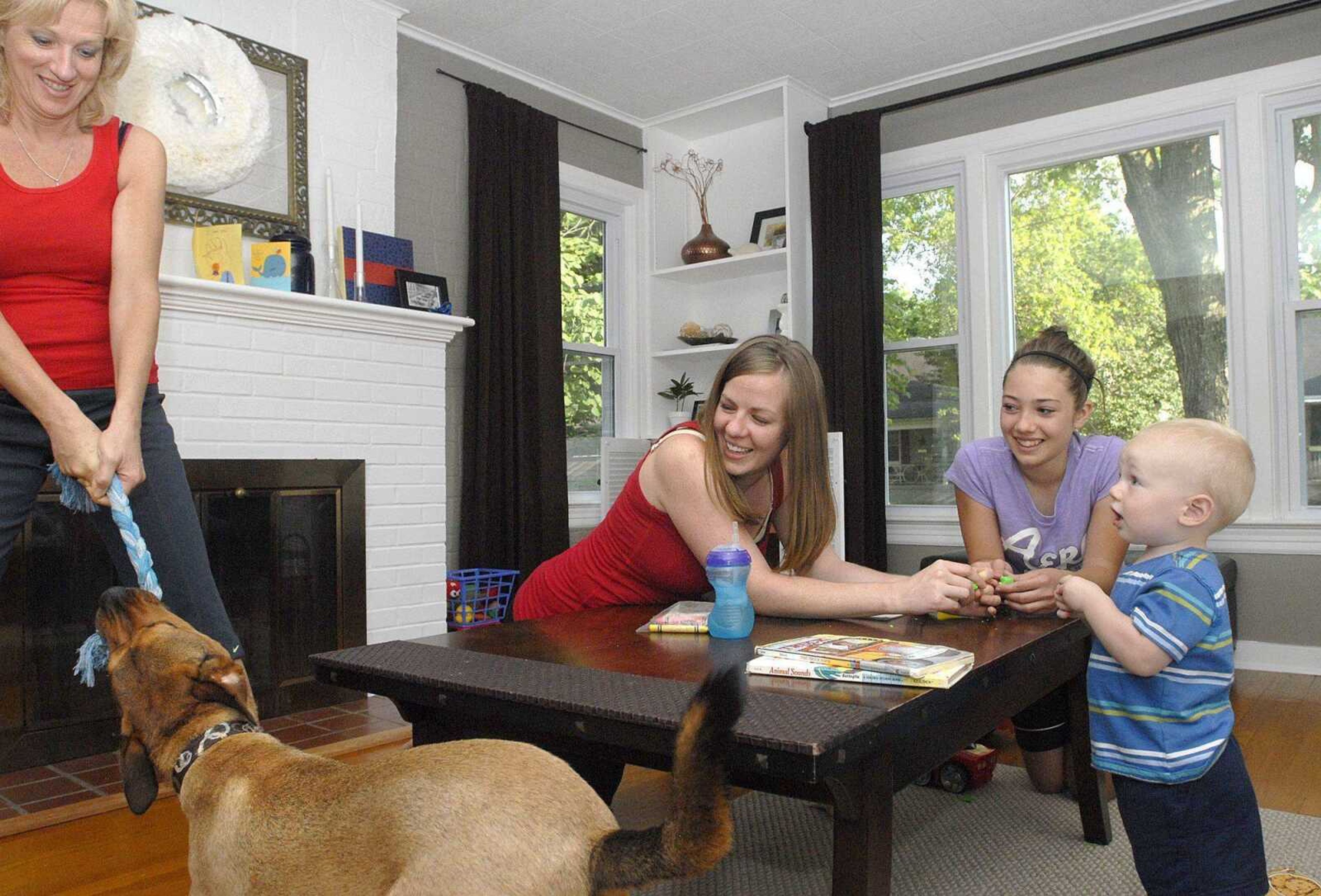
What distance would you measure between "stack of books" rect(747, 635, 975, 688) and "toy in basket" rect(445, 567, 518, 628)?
2.70 m

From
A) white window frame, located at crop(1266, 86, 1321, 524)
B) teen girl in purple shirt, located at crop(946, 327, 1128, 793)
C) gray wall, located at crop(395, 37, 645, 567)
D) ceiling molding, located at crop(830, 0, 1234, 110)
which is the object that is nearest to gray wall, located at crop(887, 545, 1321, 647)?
white window frame, located at crop(1266, 86, 1321, 524)

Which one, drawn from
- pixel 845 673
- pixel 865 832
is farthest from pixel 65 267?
pixel 865 832

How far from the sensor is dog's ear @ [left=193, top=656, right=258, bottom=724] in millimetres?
1115

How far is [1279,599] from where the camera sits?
12.1 feet

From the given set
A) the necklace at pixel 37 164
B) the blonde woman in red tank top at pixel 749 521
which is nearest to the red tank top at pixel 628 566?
the blonde woman in red tank top at pixel 749 521

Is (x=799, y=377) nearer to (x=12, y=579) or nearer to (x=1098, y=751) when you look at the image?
(x=1098, y=751)

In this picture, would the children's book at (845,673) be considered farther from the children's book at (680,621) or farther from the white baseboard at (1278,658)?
the white baseboard at (1278,658)

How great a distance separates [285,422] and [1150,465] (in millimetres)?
2611

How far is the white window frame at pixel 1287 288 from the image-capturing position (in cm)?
369

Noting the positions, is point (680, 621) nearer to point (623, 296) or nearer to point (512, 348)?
point (512, 348)

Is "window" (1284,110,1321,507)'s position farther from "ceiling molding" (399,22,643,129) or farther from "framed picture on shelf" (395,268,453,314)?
"framed picture on shelf" (395,268,453,314)

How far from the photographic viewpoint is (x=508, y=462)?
4.17 metres

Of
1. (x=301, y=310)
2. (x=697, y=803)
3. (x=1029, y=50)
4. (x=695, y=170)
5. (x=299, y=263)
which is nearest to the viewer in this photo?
(x=697, y=803)

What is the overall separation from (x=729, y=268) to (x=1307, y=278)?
2.43m
